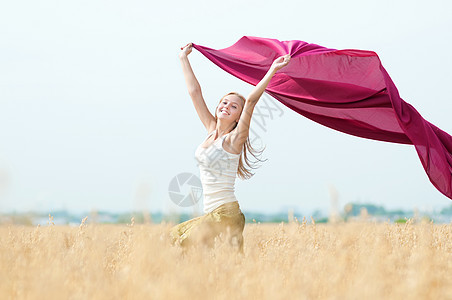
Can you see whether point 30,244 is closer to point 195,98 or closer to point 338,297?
point 195,98

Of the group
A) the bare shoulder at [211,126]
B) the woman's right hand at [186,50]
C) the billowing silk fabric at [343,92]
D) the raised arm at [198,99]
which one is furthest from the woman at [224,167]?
the billowing silk fabric at [343,92]

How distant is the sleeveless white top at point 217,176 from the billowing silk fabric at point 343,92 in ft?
5.28

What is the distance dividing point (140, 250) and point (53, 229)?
163 centimetres

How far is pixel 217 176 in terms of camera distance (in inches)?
159

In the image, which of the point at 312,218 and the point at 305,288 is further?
the point at 312,218

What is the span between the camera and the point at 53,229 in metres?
3.97

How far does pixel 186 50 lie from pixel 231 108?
3.35 ft

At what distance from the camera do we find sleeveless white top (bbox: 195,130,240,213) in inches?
159

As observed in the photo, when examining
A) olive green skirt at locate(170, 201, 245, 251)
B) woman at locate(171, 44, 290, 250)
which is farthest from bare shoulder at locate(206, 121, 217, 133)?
olive green skirt at locate(170, 201, 245, 251)

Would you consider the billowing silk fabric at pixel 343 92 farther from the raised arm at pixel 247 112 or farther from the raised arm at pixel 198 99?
the raised arm at pixel 247 112

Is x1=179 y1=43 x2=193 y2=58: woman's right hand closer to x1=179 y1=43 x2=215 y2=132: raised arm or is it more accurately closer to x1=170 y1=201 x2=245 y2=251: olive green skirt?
x1=179 y1=43 x2=215 y2=132: raised arm

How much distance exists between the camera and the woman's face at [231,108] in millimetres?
4266

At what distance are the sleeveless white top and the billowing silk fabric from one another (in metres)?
1.61

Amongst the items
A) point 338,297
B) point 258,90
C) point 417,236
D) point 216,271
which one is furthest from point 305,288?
point 417,236
